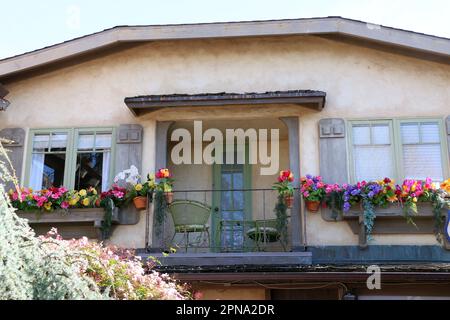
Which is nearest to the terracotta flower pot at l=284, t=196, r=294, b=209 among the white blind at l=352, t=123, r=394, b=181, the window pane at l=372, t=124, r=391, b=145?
the white blind at l=352, t=123, r=394, b=181

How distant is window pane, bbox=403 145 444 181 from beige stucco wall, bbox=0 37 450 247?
585mm

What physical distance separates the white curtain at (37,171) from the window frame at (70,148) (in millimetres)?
55

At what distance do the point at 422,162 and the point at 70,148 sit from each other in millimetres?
5753

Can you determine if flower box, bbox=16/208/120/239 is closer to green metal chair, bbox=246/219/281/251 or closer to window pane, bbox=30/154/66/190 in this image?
window pane, bbox=30/154/66/190

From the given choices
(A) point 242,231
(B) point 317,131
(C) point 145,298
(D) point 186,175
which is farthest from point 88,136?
(C) point 145,298

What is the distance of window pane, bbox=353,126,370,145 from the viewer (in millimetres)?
11391

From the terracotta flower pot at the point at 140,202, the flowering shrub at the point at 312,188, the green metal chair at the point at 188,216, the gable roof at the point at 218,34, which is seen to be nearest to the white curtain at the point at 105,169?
the terracotta flower pot at the point at 140,202

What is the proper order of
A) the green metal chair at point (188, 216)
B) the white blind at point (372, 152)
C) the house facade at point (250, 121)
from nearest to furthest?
the house facade at point (250, 121) < the green metal chair at point (188, 216) < the white blind at point (372, 152)

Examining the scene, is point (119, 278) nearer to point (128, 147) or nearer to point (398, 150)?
point (128, 147)

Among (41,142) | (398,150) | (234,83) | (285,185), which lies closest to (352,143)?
(398,150)

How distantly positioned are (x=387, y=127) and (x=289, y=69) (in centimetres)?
191

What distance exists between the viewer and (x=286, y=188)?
10.8 meters

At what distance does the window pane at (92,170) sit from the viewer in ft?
38.1

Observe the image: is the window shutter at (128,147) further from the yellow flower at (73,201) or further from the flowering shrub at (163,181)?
the yellow flower at (73,201)
